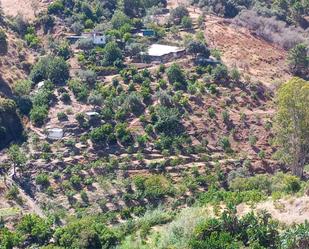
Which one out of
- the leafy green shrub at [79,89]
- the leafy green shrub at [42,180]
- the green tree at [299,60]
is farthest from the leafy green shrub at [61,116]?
the green tree at [299,60]

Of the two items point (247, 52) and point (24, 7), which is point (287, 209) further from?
point (24, 7)

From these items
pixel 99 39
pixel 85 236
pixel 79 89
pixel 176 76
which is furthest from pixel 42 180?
pixel 99 39

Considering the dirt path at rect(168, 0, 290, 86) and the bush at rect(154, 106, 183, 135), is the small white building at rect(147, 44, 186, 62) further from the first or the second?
the bush at rect(154, 106, 183, 135)

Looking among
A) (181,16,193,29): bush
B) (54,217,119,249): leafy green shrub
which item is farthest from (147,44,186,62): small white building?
(54,217,119,249): leafy green shrub

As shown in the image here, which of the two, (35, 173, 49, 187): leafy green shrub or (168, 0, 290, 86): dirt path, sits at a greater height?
(168, 0, 290, 86): dirt path

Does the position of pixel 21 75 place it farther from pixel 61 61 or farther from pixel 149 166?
pixel 149 166

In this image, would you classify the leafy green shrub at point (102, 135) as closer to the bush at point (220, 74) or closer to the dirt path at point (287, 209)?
the bush at point (220, 74)
